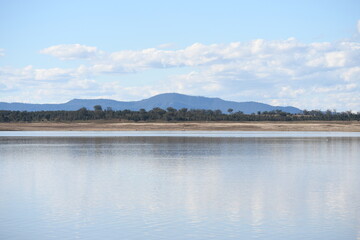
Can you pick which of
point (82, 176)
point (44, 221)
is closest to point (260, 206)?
point (44, 221)

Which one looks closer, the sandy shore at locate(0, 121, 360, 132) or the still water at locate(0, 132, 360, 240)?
the still water at locate(0, 132, 360, 240)

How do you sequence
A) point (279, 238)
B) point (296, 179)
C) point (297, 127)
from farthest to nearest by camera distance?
point (297, 127)
point (296, 179)
point (279, 238)

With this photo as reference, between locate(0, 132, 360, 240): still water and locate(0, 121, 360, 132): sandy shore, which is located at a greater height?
locate(0, 121, 360, 132): sandy shore

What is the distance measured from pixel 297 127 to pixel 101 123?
56.2m

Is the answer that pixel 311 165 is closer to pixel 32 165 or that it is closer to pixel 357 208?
pixel 357 208

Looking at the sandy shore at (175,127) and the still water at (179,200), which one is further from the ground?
the sandy shore at (175,127)

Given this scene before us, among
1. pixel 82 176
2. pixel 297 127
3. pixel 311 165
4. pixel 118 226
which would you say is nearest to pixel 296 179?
pixel 311 165

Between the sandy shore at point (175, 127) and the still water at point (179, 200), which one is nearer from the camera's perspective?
the still water at point (179, 200)

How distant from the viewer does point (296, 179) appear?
103 feet

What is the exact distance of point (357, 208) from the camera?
71.9 ft

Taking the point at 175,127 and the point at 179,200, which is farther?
the point at 175,127

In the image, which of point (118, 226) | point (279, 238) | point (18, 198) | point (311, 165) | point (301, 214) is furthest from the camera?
point (311, 165)

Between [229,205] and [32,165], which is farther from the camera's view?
[32,165]

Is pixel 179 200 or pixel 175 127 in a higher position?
pixel 175 127
